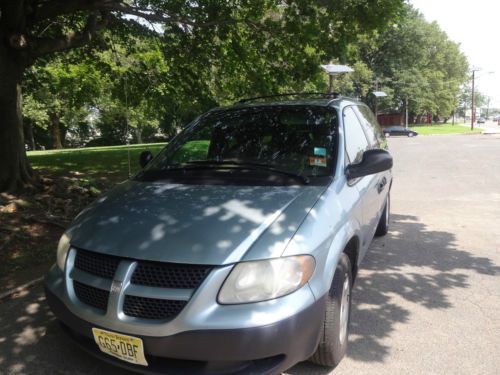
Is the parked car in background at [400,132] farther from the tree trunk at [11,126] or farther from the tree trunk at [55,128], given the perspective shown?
the tree trunk at [11,126]

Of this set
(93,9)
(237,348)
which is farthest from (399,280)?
(93,9)

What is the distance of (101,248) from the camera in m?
2.50

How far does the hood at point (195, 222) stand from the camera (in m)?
2.34

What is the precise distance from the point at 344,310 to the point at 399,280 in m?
1.64

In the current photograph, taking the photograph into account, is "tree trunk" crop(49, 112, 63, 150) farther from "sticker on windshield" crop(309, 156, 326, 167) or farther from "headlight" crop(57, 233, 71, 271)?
"sticker on windshield" crop(309, 156, 326, 167)

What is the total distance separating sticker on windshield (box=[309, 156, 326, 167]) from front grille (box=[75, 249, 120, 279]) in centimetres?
166

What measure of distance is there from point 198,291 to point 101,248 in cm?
70

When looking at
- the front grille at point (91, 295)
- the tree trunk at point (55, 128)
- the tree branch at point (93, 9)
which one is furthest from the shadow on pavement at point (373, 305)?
the tree trunk at point (55, 128)

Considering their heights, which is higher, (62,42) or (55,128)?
(62,42)

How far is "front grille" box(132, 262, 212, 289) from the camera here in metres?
2.24

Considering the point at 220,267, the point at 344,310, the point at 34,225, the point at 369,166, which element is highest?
the point at 369,166

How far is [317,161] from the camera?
3354mm

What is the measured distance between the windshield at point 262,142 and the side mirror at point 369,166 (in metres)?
0.17

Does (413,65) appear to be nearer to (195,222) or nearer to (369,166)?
(369,166)
